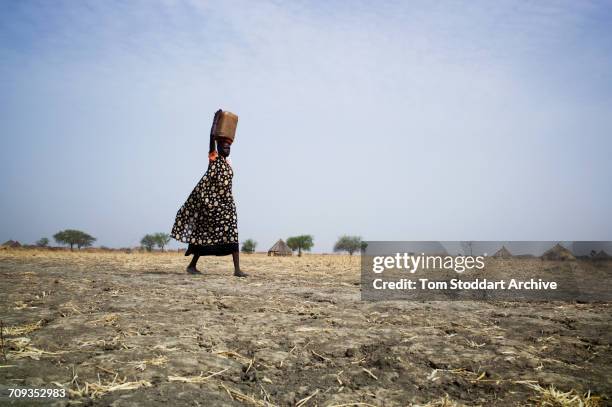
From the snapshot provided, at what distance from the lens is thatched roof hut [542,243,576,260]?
1359 cm

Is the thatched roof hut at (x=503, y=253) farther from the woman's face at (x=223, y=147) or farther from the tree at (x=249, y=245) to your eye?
the tree at (x=249, y=245)

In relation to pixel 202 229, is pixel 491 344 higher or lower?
lower

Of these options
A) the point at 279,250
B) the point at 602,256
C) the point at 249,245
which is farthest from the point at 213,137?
the point at 249,245

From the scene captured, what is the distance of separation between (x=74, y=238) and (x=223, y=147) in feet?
123

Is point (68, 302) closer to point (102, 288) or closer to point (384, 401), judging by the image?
point (102, 288)

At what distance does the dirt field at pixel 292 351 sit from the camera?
1.93 m

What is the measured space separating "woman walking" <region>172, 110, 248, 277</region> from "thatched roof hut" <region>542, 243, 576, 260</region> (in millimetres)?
11891

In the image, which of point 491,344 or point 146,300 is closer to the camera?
point 491,344

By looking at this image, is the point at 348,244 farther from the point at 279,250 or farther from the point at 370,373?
the point at 370,373

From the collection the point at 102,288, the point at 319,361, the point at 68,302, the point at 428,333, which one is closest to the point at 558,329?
the point at 428,333

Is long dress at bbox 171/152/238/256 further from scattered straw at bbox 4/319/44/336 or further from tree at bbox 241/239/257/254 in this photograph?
tree at bbox 241/239/257/254

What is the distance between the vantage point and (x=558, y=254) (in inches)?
547

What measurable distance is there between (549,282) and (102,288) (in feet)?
23.6

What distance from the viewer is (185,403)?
1731 mm
